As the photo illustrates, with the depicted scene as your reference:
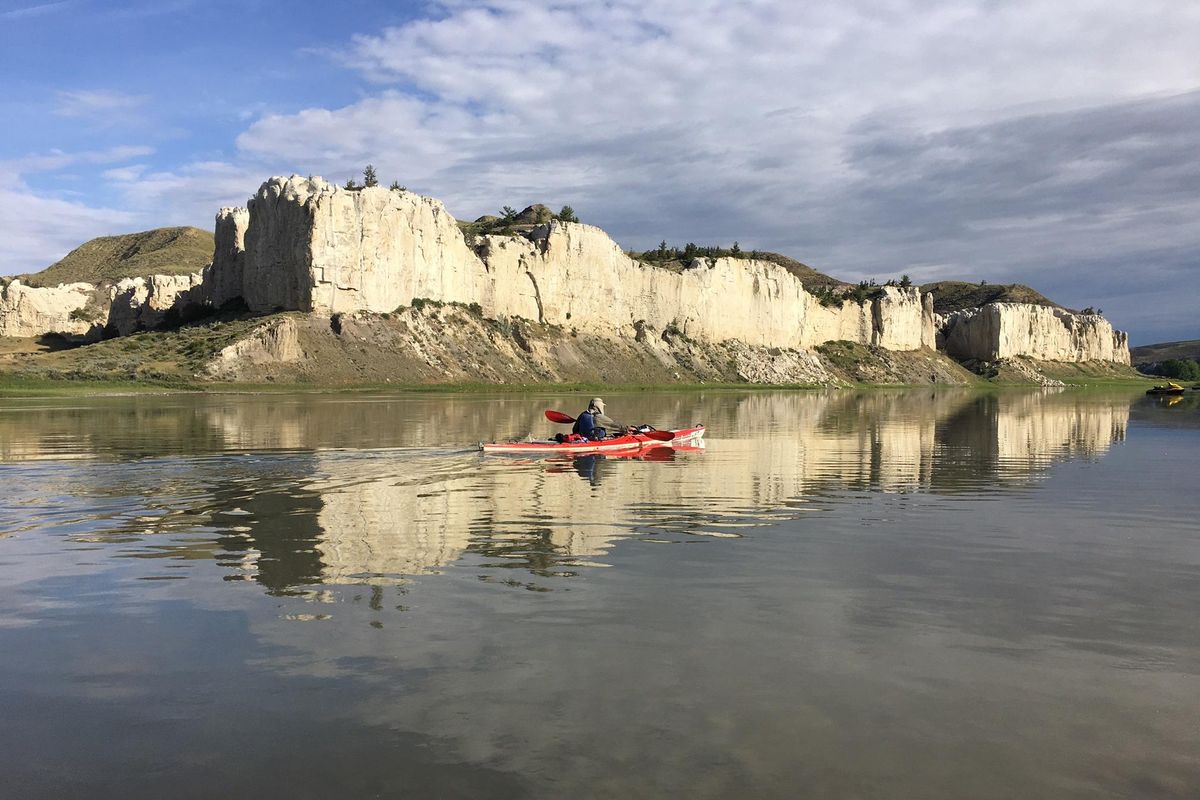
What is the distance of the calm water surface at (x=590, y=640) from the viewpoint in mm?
5742

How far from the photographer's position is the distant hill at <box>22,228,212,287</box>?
146m

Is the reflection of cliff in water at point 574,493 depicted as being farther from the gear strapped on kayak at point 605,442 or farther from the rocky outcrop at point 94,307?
the rocky outcrop at point 94,307

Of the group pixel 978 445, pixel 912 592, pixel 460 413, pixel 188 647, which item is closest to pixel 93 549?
pixel 188 647

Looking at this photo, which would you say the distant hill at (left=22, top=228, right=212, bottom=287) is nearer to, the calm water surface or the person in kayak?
the person in kayak

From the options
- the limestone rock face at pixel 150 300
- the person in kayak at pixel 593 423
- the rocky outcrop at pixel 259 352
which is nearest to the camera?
the person in kayak at pixel 593 423

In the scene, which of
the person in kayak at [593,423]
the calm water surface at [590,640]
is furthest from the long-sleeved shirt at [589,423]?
the calm water surface at [590,640]

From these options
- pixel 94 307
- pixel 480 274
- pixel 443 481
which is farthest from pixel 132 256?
pixel 443 481

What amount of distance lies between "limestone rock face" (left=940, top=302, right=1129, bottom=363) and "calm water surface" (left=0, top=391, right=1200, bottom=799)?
156758 millimetres

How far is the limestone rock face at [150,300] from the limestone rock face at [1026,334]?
421 feet

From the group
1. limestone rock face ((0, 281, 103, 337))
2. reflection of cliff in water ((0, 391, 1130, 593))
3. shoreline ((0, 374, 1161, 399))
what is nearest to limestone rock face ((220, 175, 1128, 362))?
shoreline ((0, 374, 1161, 399))

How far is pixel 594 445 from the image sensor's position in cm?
2478

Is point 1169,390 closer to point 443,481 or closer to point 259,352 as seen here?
point 259,352

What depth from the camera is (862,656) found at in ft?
25.6

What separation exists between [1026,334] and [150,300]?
14430cm
